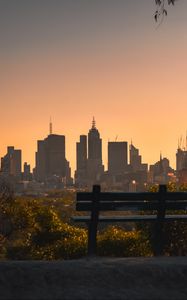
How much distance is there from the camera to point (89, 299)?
8.03 m

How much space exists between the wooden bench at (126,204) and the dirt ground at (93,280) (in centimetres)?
151

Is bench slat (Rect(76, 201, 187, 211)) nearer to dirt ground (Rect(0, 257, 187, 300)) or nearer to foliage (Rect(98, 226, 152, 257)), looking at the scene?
dirt ground (Rect(0, 257, 187, 300))

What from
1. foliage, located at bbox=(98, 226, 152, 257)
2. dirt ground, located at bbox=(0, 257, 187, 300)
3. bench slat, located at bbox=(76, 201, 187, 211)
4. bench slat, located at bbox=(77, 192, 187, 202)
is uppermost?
bench slat, located at bbox=(77, 192, 187, 202)

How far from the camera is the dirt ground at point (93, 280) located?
8.27 metres

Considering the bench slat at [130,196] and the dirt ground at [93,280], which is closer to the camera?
the dirt ground at [93,280]

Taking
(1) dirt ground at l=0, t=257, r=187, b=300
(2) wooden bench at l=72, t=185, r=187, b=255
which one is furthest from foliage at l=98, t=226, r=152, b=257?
(1) dirt ground at l=0, t=257, r=187, b=300

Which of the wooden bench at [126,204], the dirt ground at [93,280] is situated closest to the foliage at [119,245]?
the wooden bench at [126,204]

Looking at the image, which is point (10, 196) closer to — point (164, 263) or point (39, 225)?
point (39, 225)

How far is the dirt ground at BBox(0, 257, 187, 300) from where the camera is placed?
325 inches

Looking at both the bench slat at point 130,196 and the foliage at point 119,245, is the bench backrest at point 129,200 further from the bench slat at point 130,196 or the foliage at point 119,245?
the foliage at point 119,245

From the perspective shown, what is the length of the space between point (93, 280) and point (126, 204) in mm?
2858

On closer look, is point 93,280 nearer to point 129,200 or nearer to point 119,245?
point 129,200

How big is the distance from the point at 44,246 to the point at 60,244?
6.51 m

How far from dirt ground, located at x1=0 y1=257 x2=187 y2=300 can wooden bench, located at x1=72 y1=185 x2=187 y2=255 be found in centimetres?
151
